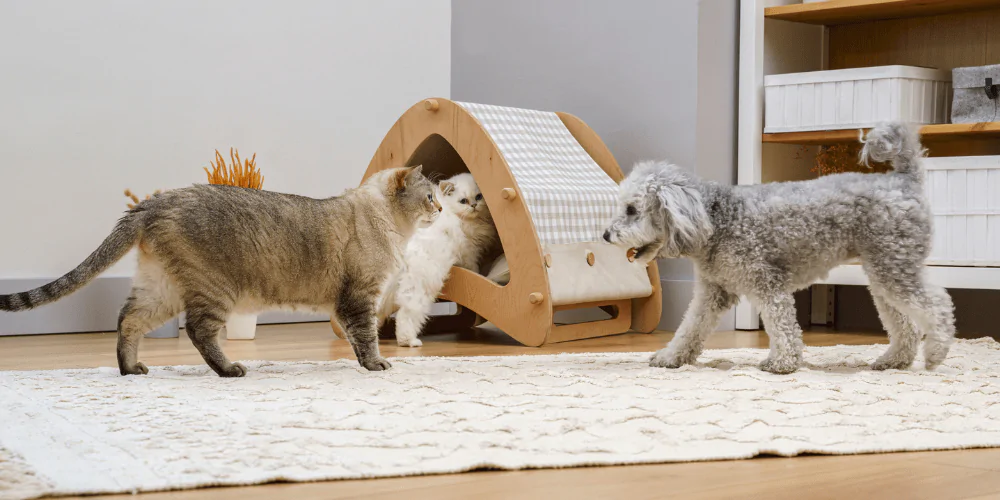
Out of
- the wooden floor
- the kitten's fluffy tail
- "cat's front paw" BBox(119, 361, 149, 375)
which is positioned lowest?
"cat's front paw" BBox(119, 361, 149, 375)

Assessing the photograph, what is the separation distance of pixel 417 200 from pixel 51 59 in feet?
6.52

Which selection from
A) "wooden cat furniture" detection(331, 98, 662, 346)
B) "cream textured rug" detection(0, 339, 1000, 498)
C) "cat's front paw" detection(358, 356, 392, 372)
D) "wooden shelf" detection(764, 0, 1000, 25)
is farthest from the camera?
"wooden shelf" detection(764, 0, 1000, 25)

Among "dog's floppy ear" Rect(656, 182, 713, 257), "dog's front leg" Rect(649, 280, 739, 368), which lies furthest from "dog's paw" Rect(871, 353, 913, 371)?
"dog's floppy ear" Rect(656, 182, 713, 257)

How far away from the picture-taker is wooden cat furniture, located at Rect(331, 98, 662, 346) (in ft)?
10.7

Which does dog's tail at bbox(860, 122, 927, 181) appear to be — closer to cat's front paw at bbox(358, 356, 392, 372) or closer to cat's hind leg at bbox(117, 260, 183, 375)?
cat's front paw at bbox(358, 356, 392, 372)

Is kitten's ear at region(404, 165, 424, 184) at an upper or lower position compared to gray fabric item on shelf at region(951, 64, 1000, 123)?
lower

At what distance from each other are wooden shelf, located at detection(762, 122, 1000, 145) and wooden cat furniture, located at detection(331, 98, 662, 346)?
0.69 meters

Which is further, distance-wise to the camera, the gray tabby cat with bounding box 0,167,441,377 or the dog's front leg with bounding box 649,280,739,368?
the dog's front leg with bounding box 649,280,739,368

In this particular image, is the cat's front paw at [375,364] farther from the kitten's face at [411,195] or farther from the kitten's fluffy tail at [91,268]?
the kitten's fluffy tail at [91,268]

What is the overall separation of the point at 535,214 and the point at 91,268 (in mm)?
1469

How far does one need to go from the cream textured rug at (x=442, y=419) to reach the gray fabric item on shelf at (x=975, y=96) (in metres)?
1.29

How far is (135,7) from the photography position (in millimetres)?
4023

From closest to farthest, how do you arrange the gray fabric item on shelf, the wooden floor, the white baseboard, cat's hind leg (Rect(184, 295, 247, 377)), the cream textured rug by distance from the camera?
the wooden floor
the cream textured rug
cat's hind leg (Rect(184, 295, 247, 377))
the gray fabric item on shelf
the white baseboard

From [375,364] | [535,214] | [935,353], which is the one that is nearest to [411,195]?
[375,364]
